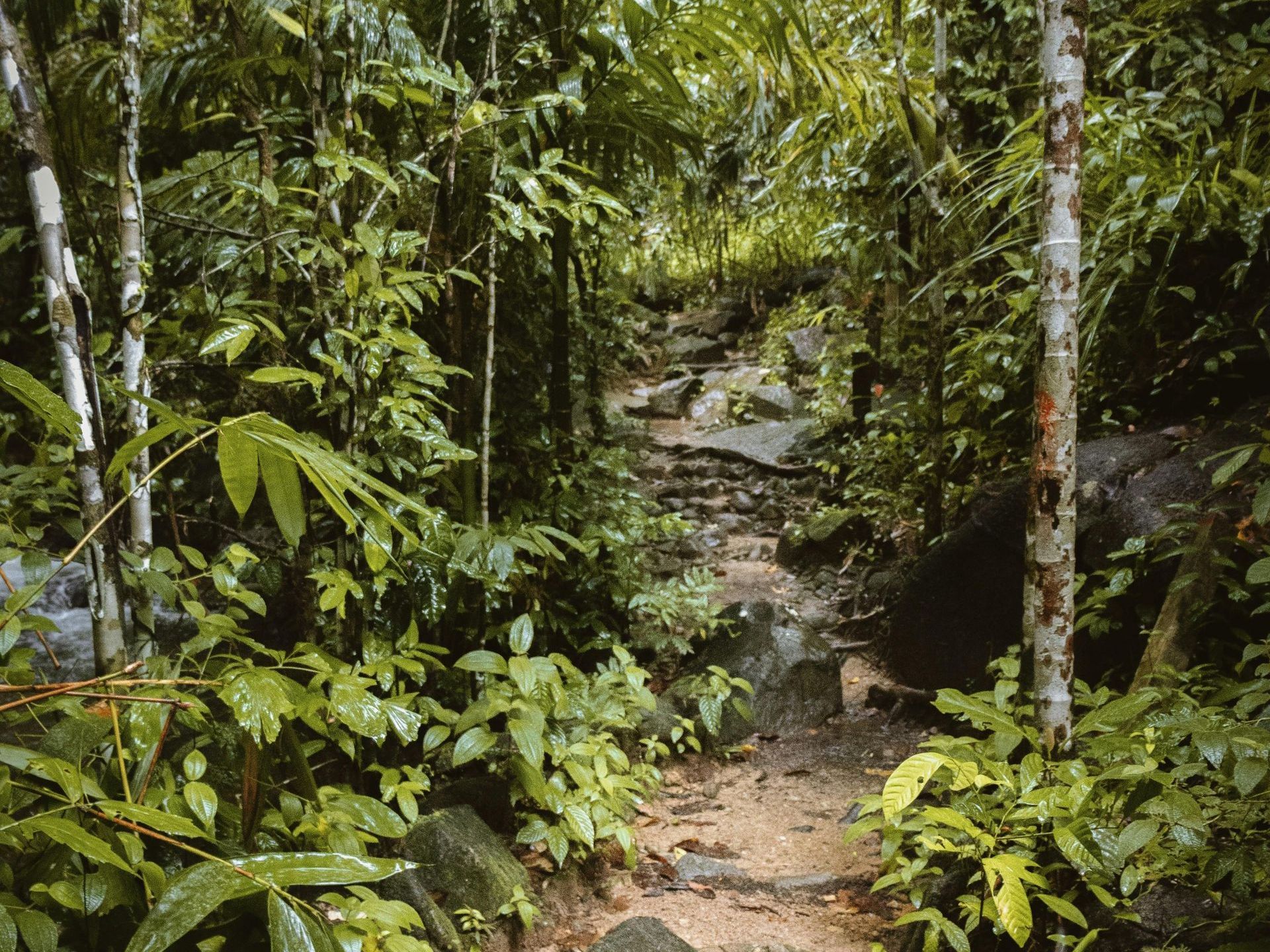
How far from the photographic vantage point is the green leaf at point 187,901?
888 millimetres

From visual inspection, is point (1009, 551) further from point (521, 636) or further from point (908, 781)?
point (521, 636)

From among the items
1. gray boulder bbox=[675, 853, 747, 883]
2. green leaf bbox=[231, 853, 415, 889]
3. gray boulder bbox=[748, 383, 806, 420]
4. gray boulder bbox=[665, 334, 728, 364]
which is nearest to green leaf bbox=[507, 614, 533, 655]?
gray boulder bbox=[675, 853, 747, 883]

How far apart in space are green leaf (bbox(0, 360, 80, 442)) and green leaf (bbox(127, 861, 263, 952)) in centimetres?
59

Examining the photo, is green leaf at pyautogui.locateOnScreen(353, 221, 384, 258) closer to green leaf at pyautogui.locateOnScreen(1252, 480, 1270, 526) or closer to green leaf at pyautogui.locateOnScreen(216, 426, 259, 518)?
green leaf at pyautogui.locateOnScreen(216, 426, 259, 518)

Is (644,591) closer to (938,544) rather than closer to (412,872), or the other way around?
(938,544)

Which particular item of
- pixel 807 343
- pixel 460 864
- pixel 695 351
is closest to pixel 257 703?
pixel 460 864

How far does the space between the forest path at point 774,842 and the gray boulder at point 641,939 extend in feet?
0.10

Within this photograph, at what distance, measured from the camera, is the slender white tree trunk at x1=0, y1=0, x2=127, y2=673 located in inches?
52.2

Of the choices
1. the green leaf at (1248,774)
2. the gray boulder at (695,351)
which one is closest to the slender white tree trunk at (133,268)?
the green leaf at (1248,774)

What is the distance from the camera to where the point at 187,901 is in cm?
92

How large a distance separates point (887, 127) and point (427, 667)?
425 cm

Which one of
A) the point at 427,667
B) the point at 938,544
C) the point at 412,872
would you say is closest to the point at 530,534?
the point at 427,667

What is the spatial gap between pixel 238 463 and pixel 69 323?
77 centimetres

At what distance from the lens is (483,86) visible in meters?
2.47
